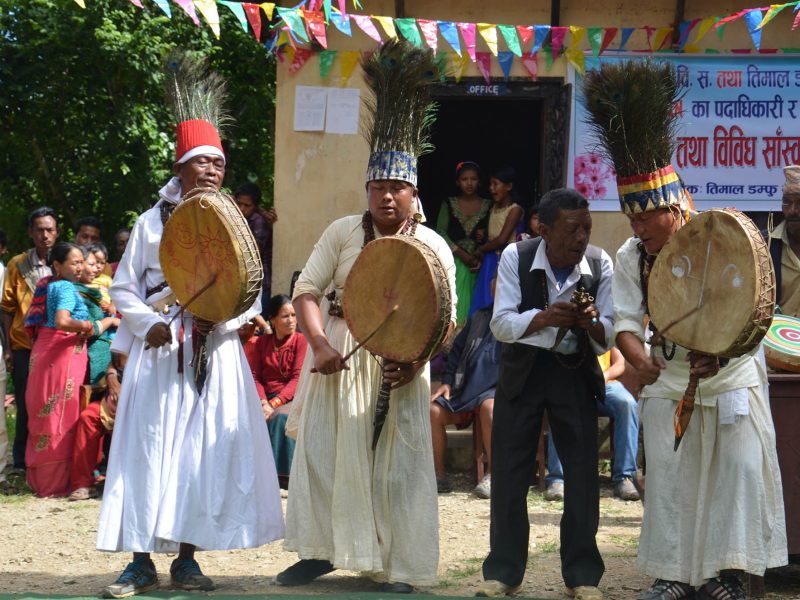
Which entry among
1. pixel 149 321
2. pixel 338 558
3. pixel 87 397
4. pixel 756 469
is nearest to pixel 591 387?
pixel 756 469

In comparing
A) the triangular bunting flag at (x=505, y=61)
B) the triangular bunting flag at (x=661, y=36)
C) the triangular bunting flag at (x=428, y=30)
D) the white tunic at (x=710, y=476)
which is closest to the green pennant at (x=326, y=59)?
the triangular bunting flag at (x=428, y=30)

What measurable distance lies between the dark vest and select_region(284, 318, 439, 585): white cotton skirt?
1.38ft

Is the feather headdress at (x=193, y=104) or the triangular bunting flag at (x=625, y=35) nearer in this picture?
the feather headdress at (x=193, y=104)

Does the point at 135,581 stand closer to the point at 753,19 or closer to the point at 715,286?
the point at 715,286

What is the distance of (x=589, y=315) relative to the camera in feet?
17.3

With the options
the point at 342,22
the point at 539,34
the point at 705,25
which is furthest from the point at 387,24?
the point at 705,25

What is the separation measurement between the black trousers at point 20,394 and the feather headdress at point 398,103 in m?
4.98

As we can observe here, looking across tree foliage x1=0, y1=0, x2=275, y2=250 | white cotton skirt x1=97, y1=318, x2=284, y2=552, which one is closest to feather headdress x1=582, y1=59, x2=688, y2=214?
white cotton skirt x1=97, y1=318, x2=284, y2=552

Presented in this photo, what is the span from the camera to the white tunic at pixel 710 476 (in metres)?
5.15

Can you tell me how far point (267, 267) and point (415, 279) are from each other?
17.8 feet

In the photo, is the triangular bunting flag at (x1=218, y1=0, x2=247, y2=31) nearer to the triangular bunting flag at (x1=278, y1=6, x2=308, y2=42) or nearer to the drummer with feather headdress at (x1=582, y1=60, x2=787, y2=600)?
the triangular bunting flag at (x1=278, y1=6, x2=308, y2=42)

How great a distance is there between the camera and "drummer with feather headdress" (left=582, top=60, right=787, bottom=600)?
5168 millimetres

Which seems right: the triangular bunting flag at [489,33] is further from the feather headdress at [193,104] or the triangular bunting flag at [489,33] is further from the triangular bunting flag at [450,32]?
the feather headdress at [193,104]

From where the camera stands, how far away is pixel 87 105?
13.9 m
